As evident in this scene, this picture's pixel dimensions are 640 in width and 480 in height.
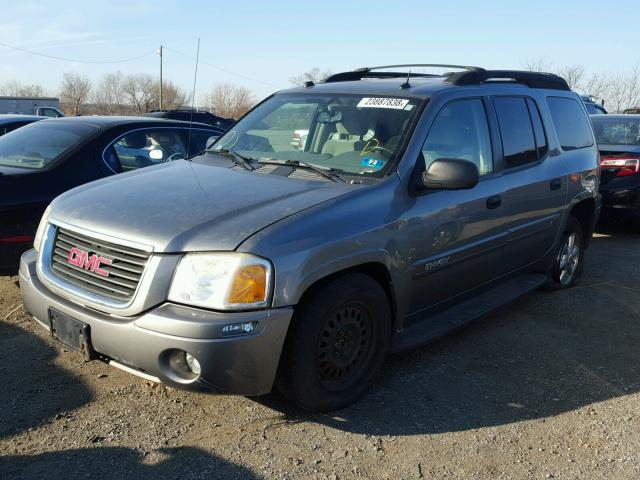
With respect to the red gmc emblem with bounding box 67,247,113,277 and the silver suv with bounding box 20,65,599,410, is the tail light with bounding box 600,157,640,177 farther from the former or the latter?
the red gmc emblem with bounding box 67,247,113,277

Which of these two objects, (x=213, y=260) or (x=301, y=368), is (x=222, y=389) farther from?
(x=213, y=260)

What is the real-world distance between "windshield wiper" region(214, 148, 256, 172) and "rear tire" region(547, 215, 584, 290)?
10.2 feet

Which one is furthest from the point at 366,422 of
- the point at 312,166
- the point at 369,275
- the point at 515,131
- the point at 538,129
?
the point at 538,129

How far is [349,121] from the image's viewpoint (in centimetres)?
407

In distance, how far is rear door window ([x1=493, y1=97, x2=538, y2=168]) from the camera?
455 cm

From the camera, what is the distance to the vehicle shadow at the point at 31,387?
324 centimetres

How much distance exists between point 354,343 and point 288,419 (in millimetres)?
544

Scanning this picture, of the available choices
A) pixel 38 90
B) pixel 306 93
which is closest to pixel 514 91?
pixel 306 93

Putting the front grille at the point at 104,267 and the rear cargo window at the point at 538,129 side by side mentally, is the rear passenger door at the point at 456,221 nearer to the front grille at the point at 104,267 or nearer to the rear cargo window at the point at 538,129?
the rear cargo window at the point at 538,129

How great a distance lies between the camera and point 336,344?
3.32m

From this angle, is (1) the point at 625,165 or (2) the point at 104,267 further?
(1) the point at 625,165

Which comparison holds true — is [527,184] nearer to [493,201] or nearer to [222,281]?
[493,201]

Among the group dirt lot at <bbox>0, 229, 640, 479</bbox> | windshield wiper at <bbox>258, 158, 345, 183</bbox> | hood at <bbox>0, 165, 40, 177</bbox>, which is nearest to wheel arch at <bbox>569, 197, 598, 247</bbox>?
dirt lot at <bbox>0, 229, 640, 479</bbox>

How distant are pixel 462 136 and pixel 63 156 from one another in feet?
10.4
